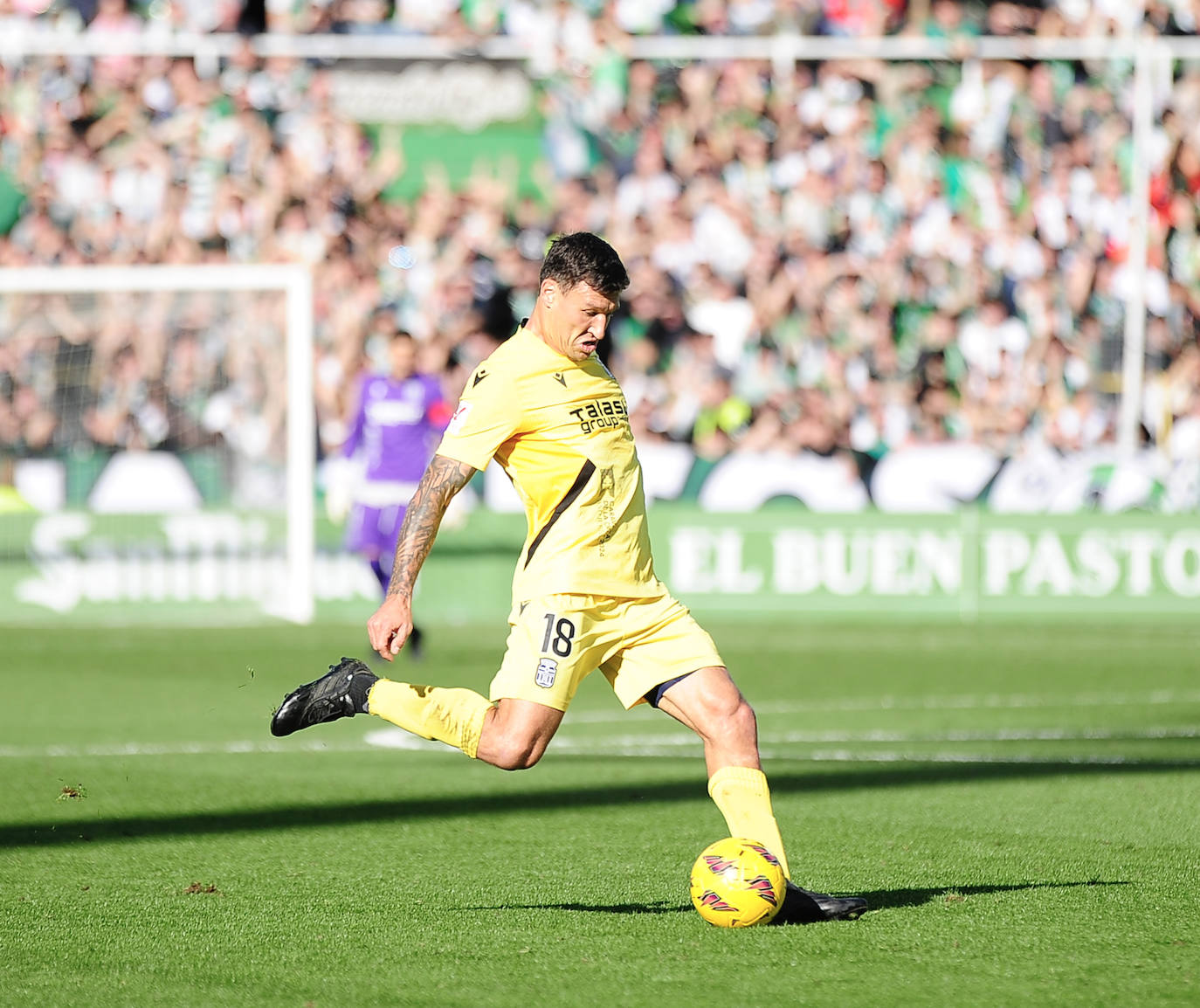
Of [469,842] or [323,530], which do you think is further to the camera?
[323,530]

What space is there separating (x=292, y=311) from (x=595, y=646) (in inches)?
447

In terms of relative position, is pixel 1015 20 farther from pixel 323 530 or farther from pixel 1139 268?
pixel 323 530

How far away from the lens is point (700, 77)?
20.5 m

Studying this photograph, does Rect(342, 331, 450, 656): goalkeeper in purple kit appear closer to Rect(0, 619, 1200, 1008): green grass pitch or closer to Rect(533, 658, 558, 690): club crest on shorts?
Rect(0, 619, 1200, 1008): green grass pitch

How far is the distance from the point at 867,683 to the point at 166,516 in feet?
23.4

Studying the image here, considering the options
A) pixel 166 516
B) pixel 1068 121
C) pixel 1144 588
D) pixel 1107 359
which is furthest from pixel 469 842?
pixel 1068 121

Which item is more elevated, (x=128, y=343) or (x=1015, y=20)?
(x=1015, y=20)

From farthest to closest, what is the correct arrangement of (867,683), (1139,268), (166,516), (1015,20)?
(1015,20)
(1139,268)
(166,516)
(867,683)

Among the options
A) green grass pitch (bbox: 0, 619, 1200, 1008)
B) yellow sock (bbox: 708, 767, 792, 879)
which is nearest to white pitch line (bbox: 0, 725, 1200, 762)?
green grass pitch (bbox: 0, 619, 1200, 1008)

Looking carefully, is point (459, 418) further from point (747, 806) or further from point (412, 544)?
point (747, 806)

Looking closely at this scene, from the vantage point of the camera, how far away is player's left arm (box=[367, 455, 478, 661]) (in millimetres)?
5320

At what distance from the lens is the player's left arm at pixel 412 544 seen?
5.32 meters

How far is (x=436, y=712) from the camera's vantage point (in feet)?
18.4

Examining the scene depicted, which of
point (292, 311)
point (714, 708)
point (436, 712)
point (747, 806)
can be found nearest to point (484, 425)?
point (436, 712)
